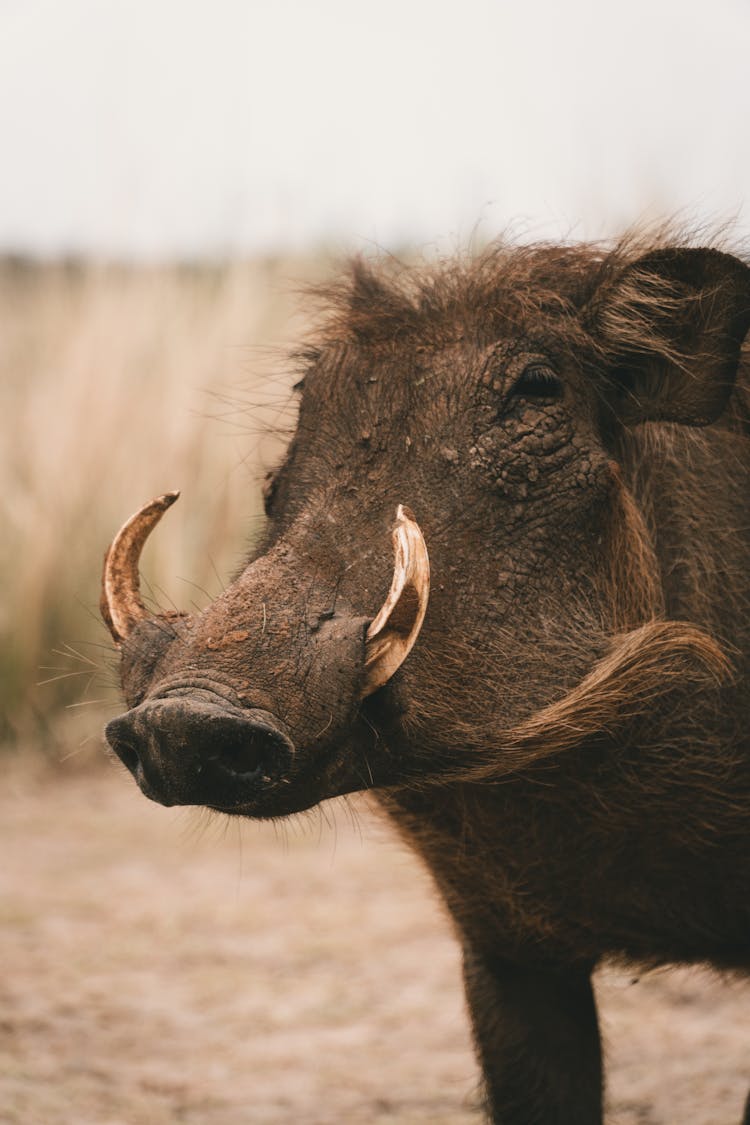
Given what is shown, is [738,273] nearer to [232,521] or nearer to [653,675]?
[653,675]

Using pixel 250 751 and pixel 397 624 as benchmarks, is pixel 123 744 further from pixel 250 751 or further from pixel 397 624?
pixel 397 624

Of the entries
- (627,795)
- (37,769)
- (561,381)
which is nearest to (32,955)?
(37,769)

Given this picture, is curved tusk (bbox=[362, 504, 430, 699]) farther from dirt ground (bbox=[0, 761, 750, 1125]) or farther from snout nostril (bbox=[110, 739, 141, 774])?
dirt ground (bbox=[0, 761, 750, 1125])

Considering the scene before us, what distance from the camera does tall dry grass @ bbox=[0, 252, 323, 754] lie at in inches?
254

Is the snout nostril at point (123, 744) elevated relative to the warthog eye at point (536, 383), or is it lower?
lower

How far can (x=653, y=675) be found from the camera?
2.44 m

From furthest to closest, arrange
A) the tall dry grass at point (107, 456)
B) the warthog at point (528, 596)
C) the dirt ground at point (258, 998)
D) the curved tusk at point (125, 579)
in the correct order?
the tall dry grass at point (107, 456), the dirt ground at point (258, 998), the curved tusk at point (125, 579), the warthog at point (528, 596)

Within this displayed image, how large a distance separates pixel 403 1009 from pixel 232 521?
135 inches

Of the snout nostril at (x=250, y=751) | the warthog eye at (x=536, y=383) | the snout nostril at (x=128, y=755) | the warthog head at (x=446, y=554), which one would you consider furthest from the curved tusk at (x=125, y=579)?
the warthog eye at (x=536, y=383)

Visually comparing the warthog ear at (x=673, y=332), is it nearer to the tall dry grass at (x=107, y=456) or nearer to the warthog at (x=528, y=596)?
the warthog at (x=528, y=596)

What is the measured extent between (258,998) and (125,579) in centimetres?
219

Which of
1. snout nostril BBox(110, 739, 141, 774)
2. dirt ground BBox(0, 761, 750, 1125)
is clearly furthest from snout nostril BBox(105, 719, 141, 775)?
dirt ground BBox(0, 761, 750, 1125)

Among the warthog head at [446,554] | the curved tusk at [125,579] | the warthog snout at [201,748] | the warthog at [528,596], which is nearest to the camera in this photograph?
the warthog snout at [201,748]

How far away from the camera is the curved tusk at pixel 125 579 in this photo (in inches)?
90.0
